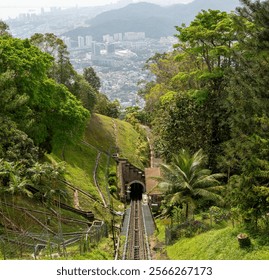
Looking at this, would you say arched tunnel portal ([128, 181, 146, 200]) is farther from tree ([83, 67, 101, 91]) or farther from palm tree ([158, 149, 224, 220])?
palm tree ([158, 149, 224, 220])

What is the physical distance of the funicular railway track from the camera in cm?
2025

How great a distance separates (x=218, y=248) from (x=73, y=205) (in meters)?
14.5

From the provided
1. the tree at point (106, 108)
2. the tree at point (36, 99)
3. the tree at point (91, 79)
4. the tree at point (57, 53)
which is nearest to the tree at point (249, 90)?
the tree at point (36, 99)

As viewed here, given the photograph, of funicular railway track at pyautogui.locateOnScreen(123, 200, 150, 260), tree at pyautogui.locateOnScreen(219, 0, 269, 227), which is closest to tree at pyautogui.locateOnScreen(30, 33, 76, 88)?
funicular railway track at pyautogui.locateOnScreen(123, 200, 150, 260)

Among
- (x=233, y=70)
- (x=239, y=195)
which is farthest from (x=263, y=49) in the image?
(x=239, y=195)

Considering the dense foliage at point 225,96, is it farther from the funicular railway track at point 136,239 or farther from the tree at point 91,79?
the tree at point 91,79

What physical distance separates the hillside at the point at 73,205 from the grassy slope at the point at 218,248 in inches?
131

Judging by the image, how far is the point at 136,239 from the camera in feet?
78.7

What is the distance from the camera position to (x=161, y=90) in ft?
148

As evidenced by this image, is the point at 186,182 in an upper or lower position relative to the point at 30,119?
lower

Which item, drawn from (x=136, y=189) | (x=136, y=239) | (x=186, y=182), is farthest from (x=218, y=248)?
(x=136, y=189)

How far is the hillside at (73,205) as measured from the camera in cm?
1656

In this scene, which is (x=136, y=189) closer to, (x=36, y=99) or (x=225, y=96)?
(x=225, y=96)

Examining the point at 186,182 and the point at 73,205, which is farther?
the point at 73,205
